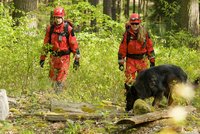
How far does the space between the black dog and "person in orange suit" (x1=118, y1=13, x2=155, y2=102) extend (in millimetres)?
1232

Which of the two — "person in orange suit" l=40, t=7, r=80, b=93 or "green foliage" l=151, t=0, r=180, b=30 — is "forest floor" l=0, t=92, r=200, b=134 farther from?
"green foliage" l=151, t=0, r=180, b=30

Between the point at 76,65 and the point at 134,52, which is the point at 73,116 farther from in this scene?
the point at 134,52

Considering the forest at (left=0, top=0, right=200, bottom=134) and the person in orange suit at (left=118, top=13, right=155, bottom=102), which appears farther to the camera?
the person in orange suit at (left=118, top=13, right=155, bottom=102)

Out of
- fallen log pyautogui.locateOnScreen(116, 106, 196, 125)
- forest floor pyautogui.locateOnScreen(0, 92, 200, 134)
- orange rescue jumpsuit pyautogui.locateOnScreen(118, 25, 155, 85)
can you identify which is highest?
orange rescue jumpsuit pyautogui.locateOnScreen(118, 25, 155, 85)

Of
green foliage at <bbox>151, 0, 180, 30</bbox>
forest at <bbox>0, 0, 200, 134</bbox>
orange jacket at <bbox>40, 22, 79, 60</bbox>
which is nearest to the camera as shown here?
forest at <bbox>0, 0, 200, 134</bbox>

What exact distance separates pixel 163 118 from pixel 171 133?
41 centimetres

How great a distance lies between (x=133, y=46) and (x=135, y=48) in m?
0.07

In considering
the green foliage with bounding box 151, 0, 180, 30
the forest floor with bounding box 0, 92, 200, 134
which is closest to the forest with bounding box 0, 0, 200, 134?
the forest floor with bounding box 0, 92, 200, 134

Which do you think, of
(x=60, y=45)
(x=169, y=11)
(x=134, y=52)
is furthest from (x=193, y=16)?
(x=60, y=45)

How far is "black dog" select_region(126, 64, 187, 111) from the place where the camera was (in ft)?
23.9

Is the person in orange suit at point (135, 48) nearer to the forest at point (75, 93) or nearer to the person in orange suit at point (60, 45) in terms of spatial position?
the forest at point (75, 93)

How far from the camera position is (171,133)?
5395mm

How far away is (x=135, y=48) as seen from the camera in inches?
354

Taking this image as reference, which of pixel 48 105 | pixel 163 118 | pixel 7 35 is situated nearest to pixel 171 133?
pixel 163 118
